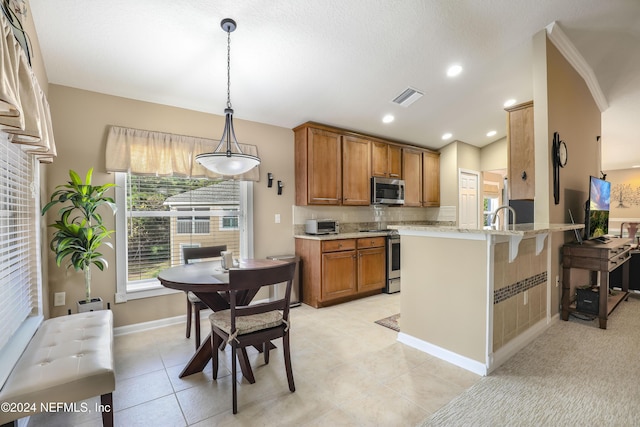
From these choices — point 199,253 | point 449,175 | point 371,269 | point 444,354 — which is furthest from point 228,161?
point 449,175

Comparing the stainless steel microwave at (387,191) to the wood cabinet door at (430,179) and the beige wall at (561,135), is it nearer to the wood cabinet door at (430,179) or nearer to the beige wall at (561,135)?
the wood cabinet door at (430,179)

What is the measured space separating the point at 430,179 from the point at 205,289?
4.97 meters

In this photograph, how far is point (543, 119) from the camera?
120 inches

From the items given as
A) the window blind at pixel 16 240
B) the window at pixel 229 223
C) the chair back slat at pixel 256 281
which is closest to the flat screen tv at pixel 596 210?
the chair back slat at pixel 256 281

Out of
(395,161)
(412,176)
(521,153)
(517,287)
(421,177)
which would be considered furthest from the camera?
(421,177)

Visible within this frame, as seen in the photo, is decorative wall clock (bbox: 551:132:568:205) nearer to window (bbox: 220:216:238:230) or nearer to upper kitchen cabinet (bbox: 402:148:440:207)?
upper kitchen cabinet (bbox: 402:148:440:207)

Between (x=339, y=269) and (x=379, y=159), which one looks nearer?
(x=339, y=269)

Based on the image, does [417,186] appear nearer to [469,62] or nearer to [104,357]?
[469,62]

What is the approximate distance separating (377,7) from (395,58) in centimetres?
73

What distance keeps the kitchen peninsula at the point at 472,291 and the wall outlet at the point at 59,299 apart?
10.3 ft

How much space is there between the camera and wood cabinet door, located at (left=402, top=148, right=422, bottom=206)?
5.39 metres

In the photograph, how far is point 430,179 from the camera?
5.86 meters

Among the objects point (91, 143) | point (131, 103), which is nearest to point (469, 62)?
point (131, 103)

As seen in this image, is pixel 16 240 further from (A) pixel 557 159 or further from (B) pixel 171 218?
(A) pixel 557 159
